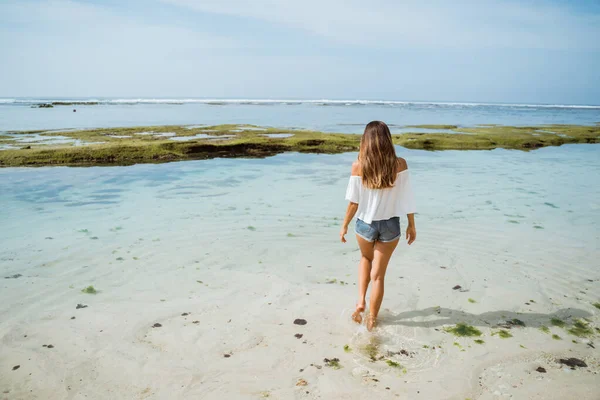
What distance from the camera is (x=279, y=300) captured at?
5512 millimetres

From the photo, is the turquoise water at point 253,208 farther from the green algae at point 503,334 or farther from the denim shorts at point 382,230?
the green algae at point 503,334

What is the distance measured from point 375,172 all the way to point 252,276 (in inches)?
118

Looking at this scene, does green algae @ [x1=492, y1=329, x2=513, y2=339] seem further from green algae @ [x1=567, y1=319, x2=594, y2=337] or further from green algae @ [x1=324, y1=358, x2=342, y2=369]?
green algae @ [x1=324, y1=358, x2=342, y2=369]

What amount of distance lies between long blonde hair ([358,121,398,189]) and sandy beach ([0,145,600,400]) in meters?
1.88

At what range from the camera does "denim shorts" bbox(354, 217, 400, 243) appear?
459cm

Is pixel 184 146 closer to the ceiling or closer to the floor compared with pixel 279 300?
closer to the ceiling

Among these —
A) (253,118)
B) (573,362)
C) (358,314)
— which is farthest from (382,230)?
(253,118)

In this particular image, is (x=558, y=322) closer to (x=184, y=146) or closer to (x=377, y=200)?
(x=377, y=200)

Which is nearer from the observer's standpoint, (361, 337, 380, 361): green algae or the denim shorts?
(361, 337, 380, 361): green algae

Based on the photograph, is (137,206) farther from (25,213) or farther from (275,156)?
(275,156)

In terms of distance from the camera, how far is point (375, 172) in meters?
4.39

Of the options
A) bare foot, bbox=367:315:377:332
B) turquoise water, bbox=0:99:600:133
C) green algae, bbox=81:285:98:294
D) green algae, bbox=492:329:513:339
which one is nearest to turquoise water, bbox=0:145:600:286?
green algae, bbox=81:285:98:294

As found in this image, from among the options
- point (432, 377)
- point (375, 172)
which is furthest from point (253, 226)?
point (432, 377)

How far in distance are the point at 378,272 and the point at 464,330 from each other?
4.21 ft
